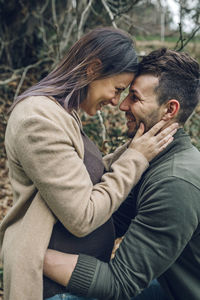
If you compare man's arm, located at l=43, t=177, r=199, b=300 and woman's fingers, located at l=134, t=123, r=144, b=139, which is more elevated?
woman's fingers, located at l=134, t=123, r=144, b=139

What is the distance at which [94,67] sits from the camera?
2035 mm

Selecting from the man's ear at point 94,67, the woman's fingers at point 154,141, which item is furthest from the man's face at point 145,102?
the man's ear at point 94,67

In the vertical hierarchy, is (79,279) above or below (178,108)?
below

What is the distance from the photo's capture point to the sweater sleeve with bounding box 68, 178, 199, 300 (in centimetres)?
185

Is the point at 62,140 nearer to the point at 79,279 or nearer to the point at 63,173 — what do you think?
the point at 63,173

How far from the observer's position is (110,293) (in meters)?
1.88

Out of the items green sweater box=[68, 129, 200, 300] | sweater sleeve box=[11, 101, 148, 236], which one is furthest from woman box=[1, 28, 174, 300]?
green sweater box=[68, 129, 200, 300]

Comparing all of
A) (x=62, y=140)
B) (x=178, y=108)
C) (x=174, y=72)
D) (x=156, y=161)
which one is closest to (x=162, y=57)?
(x=174, y=72)

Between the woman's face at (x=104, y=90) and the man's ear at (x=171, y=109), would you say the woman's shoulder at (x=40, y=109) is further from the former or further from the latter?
the man's ear at (x=171, y=109)

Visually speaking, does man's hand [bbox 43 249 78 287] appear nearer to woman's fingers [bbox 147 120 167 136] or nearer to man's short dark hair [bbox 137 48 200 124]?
woman's fingers [bbox 147 120 167 136]

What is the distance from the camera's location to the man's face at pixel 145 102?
2.31 metres

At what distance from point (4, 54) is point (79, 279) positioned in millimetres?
6425

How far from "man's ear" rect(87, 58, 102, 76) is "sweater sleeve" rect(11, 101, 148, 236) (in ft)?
1.13

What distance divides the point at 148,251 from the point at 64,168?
0.65m
